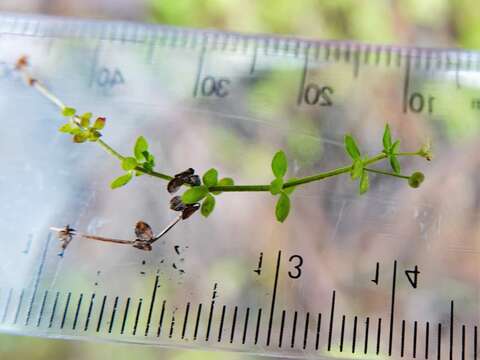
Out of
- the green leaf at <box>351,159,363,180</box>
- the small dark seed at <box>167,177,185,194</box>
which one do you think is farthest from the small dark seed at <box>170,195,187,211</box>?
the green leaf at <box>351,159,363,180</box>

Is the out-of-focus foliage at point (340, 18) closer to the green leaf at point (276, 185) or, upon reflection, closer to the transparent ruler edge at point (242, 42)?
the transparent ruler edge at point (242, 42)

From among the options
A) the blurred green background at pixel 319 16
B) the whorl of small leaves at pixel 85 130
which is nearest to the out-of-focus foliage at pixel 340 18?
the blurred green background at pixel 319 16

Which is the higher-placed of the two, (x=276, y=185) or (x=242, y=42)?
(x=242, y=42)

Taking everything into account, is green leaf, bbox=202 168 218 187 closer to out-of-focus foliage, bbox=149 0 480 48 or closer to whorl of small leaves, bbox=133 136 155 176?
whorl of small leaves, bbox=133 136 155 176

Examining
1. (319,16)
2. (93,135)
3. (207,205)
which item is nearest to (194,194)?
(207,205)

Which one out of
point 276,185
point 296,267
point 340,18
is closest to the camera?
Answer: point 276,185

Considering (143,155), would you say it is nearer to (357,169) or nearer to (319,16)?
(357,169)

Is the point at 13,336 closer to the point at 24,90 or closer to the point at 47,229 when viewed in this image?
the point at 47,229
